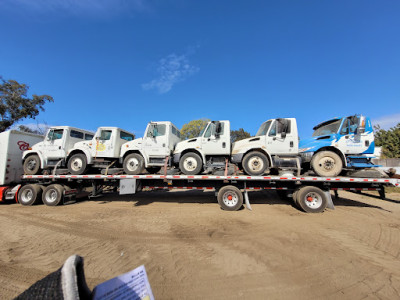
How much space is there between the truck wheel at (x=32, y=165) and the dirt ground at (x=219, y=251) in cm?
233

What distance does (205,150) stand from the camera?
7195 mm

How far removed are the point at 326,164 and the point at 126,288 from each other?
783 cm

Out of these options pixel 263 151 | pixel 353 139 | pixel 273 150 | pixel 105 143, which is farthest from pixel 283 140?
pixel 105 143

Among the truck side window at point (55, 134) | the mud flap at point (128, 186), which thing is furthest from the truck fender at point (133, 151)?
the truck side window at point (55, 134)

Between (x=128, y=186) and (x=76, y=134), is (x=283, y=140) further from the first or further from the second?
(x=76, y=134)

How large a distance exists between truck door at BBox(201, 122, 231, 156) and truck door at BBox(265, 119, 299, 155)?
Result: 1.59 metres

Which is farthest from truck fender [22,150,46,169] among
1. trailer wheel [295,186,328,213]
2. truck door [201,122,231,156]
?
trailer wheel [295,186,328,213]

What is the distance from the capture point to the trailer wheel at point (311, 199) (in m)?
6.35

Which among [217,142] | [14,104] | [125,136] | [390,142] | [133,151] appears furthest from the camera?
[390,142]

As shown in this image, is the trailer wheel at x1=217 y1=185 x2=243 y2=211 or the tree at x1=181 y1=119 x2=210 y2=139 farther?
the tree at x1=181 y1=119 x2=210 y2=139

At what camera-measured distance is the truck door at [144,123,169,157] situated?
7.43 meters

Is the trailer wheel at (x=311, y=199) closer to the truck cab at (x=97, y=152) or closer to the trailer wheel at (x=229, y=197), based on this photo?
the trailer wheel at (x=229, y=197)

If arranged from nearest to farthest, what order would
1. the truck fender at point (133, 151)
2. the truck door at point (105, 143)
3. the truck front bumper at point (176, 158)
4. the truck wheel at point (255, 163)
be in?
the truck wheel at point (255, 163), the truck front bumper at point (176, 158), the truck fender at point (133, 151), the truck door at point (105, 143)

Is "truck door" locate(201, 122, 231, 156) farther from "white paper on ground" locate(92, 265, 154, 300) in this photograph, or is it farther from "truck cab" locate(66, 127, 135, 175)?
"white paper on ground" locate(92, 265, 154, 300)
